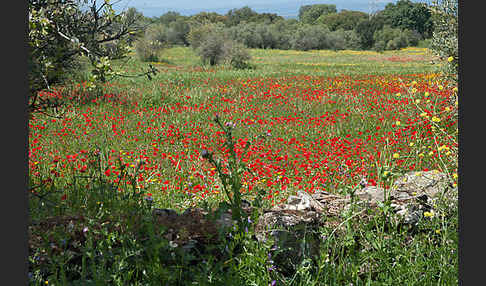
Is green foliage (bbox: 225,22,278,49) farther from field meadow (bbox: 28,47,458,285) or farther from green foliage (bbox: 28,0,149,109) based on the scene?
green foliage (bbox: 28,0,149,109)

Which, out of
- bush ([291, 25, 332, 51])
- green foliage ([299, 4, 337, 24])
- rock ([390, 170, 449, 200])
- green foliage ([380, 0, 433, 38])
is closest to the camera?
rock ([390, 170, 449, 200])

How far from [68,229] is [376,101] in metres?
12.6

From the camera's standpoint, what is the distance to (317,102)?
1383 cm

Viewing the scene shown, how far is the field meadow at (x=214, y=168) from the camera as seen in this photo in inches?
108

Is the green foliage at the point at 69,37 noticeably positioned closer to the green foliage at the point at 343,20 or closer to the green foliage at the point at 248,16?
the green foliage at the point at 343,20

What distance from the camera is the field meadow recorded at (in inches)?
108

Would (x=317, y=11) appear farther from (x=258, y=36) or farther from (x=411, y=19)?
(x=258, y=36)

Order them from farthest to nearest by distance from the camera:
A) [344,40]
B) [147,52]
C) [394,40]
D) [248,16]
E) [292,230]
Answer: [248,16] < [344,40] < [394,40] < [147,52] < [292,230]

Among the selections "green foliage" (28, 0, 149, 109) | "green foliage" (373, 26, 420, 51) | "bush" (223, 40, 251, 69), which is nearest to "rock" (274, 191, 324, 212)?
"green foliage" (28, 0, 149, 109)

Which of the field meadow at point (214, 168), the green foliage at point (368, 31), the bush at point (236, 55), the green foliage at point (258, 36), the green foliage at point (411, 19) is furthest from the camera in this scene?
the green foliage at point (411, 19)

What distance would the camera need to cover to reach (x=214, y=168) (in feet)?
10.4

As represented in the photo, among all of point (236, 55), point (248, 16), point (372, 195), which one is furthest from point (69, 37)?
point (248, 16)

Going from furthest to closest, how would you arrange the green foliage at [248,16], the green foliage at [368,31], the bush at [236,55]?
the green foliage at [248,16] → the green foliage at [368,31] → the bush at [236,55]

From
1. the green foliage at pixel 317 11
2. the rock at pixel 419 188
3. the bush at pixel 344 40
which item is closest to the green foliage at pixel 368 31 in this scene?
the bush at pixel 344 40
